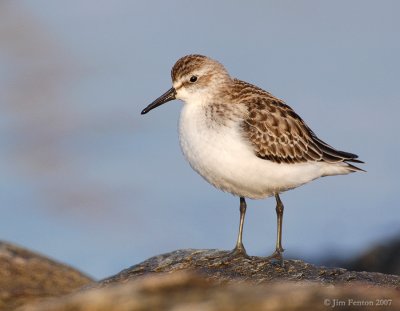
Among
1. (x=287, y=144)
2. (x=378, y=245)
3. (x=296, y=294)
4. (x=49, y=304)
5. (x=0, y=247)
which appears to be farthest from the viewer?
(x=378, y=245)

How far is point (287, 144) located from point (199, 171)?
170 cm

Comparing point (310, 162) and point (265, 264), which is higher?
point (310, 162)

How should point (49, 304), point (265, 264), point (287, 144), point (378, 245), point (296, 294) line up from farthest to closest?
1. point (378, 245)
2. point (287, 144)
3. point (265, 264)
4. point (49, 304)
5. point (296, 294)

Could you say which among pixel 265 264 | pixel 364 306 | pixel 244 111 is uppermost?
pixel 244 111

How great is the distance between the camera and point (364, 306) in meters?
6.81

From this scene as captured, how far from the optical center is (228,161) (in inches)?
554

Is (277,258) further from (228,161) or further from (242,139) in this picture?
(242,139)

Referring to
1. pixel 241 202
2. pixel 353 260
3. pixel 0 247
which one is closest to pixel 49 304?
pixel 241 202

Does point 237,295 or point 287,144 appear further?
point 287,144

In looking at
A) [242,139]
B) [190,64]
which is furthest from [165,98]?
[242,139]

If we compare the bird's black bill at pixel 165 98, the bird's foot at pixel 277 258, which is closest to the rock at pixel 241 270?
the bird's foot at pixel 277 258

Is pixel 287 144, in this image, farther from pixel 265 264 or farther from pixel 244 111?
pixel 265 264

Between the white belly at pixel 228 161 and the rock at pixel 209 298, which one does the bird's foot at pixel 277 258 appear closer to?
the white belly at pixel 228 161

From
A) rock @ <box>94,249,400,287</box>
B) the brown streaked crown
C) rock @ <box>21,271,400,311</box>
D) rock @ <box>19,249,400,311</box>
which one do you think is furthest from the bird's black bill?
rock @ <box>21,271,400,311</box>
